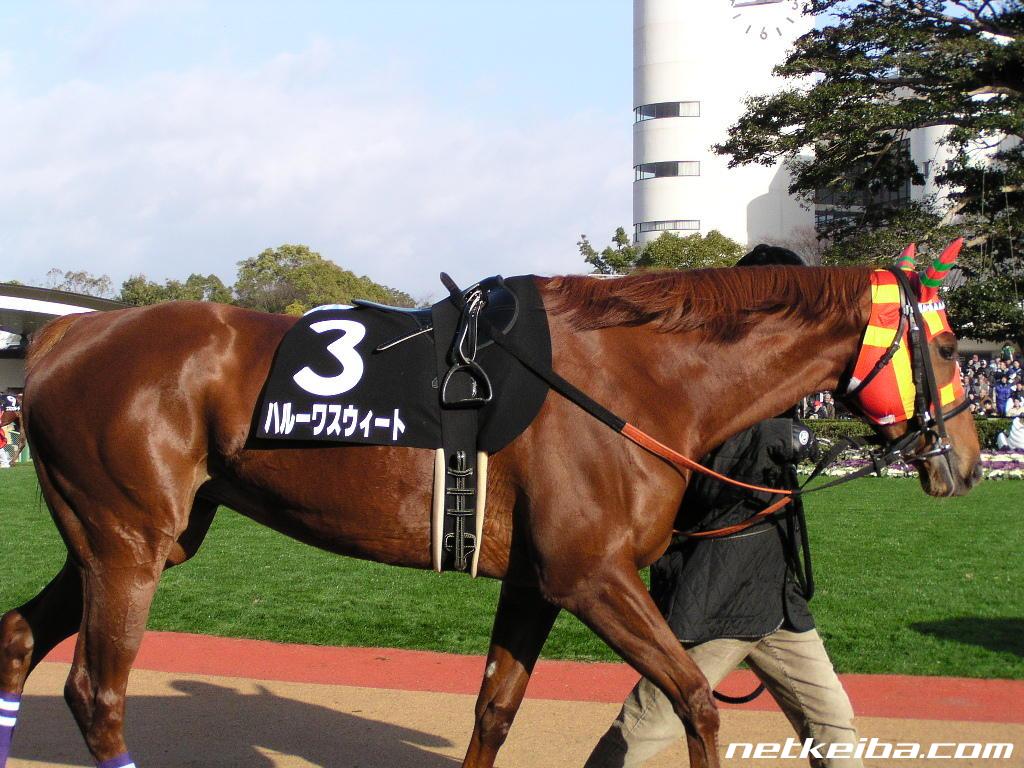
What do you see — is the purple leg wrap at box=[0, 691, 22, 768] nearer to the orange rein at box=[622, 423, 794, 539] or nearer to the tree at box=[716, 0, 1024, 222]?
the orange rein at box=[622, 423, 794, 539]

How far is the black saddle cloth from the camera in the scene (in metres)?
2.94

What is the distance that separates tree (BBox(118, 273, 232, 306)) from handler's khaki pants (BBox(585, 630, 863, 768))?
4468 cm

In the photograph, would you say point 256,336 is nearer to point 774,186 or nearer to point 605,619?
point 605,619

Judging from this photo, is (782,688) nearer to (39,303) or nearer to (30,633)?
(30,633)

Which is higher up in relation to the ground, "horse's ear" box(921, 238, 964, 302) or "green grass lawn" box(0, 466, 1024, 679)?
"horse's ear" box(921, 238, 964, 302)

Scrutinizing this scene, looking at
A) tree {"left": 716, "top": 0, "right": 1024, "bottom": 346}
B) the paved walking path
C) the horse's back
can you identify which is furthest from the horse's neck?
tree {"left": 716, "top": 0, "right": 1024, "bottom": 346}

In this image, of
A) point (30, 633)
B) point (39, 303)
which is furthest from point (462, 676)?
point (39, 303)

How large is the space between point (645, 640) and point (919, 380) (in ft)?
3.72

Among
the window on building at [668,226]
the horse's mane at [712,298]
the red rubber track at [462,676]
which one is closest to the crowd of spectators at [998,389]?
the red rubber track at [462,676]

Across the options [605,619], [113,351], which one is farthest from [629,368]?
[113,351]

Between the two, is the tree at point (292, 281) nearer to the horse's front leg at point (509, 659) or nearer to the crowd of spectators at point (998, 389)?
the crowd of spectators at point (998, 389)

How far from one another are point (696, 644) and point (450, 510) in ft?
2.96

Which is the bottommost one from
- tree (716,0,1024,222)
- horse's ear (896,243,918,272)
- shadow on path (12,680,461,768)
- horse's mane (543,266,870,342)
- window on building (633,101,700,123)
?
shadow on path (12,680,461,768)

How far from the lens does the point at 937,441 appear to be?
3100 millimetres
